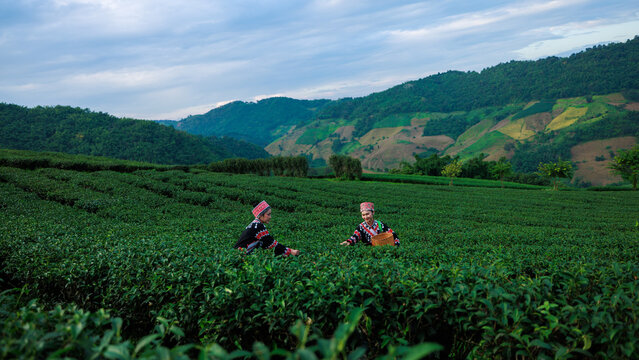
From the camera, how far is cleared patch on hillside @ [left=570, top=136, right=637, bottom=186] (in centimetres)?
10606

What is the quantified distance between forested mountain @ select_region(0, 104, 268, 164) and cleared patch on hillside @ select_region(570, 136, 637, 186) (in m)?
134

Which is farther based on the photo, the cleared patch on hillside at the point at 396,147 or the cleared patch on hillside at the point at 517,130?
the cleared patch on hillside at the point at 396,147

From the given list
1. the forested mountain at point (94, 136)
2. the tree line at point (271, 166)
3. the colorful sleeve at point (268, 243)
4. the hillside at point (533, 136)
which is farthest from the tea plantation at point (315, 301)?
the hillside at point (533, 136)

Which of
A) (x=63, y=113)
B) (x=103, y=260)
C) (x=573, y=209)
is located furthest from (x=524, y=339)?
(x=63, y=113)

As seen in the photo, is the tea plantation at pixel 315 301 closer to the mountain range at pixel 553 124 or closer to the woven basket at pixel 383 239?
the woven basket at pixel 383 239

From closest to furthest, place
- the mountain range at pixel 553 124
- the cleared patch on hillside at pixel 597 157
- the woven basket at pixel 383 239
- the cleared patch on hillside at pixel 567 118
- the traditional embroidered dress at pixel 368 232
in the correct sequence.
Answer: the woven basket at pixel 383 239, the traditional embroidered dress at pixel 368 232, the cleared patch on hillside at pixel 597 157, the mountain range at pixel 553 124, the cleared patch on hillside at pixel 567 118

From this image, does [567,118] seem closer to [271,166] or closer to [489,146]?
[489,146]

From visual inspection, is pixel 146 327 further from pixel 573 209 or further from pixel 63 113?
pixel 63 113

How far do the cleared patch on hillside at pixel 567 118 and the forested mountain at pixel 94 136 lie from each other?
490 feet

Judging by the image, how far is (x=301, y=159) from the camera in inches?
2133

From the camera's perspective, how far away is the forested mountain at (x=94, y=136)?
293 feet

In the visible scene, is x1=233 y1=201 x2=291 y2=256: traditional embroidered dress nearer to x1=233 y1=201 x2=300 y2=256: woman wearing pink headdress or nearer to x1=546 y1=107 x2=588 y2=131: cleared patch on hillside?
x1=233 y1=201 x2=300 y2=256: woman wearing pink headdress

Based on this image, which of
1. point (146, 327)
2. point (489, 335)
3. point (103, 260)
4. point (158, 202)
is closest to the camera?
point (489, 335)

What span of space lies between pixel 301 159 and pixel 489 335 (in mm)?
51941
